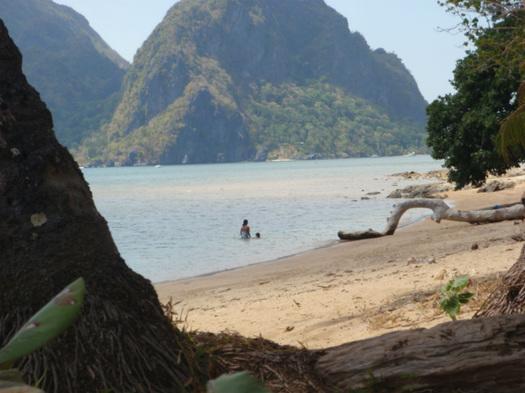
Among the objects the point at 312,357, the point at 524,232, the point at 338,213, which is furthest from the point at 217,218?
the point at 312,357

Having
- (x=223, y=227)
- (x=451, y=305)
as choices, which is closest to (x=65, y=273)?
(x=451, y=305)

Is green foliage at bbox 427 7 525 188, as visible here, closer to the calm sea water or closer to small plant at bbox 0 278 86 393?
the calm sea water

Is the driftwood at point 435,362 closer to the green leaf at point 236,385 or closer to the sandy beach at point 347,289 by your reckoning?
the sandy beach at point 347,289

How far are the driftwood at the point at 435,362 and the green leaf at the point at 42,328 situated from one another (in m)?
2.40

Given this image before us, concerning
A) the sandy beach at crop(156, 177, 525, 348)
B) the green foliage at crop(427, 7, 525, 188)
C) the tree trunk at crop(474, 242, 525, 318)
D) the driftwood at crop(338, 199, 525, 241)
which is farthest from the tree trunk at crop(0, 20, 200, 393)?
the green foliage at crop(427, 7, 525, 188)

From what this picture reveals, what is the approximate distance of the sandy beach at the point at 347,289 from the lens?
8.02 meters

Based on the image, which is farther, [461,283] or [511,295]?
[461,283]

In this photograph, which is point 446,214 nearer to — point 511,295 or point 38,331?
point 511,295

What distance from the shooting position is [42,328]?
1090 millimetres

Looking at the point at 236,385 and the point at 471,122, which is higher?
the point at 471,122

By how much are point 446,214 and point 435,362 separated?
18590mm

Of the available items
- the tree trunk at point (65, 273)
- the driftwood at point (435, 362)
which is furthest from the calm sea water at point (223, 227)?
the tree trunk at point (65, 273)

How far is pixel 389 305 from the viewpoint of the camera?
28.6ft

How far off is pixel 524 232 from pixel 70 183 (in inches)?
458
